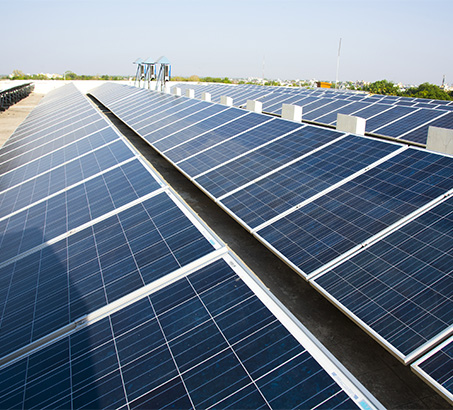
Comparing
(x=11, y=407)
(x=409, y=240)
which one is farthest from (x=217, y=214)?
(x=11, y=407)

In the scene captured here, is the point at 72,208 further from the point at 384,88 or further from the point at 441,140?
the point at 384,88

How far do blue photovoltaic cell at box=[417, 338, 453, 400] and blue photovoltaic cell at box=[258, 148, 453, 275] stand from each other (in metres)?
2.58

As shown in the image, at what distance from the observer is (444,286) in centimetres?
611

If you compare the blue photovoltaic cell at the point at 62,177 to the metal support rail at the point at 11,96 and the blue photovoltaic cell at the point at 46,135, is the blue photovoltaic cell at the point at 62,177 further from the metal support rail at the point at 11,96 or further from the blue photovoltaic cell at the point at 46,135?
the metal support rail at the point at 11,96

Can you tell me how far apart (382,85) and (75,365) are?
11818cm

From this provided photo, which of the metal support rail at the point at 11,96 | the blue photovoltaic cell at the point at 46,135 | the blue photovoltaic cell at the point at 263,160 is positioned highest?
the blue photovoltaic cell at the point at 263,160

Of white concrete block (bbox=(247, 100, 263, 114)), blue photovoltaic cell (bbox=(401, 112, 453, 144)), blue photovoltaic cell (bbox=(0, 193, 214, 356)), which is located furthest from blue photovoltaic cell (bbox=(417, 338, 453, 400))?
white concrete block (bbox=(247, 100, 263, 114))

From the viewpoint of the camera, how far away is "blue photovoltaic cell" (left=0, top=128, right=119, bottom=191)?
13688 mm

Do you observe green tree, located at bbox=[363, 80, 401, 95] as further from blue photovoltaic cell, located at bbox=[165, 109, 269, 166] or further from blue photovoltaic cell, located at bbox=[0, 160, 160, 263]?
blue photovoltaic cell, located at bbox=[0, 160, 160, 263]

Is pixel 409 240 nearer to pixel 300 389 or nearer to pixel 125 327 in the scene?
pixel 300 389

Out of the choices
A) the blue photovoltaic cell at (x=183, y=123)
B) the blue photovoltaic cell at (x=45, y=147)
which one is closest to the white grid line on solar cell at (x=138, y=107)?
the blue photovoltaic cell at (x=183, y=123)

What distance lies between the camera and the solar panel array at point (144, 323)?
389 centimetres

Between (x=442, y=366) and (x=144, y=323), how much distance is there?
4007 mm

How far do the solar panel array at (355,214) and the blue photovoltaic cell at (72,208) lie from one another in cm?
255
